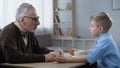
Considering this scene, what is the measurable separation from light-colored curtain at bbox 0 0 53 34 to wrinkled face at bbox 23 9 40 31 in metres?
3.96

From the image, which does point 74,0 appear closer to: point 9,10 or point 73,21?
point 73,21

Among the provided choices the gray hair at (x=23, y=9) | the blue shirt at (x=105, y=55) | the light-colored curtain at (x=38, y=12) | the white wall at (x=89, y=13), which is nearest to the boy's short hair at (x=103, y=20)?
the blue shirt at (x=105, y=55)

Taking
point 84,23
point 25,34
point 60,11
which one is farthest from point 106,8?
point 25,34

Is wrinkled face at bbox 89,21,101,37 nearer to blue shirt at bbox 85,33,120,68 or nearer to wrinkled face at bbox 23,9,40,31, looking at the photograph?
blue shirt at bbox 85,33,120,68

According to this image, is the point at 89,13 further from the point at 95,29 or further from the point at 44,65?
the point at 44,65

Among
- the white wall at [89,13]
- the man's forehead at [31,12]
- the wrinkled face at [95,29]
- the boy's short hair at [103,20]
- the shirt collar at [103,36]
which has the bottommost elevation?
the white wall at [89,13]

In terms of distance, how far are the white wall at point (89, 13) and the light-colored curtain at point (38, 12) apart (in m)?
0.68

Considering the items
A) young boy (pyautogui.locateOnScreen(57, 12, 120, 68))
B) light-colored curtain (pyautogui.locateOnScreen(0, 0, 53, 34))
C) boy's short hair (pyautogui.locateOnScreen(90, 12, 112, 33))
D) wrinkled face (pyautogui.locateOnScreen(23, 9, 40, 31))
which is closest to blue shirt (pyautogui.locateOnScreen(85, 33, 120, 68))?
young boy (pyautogui.locateOnScreen(57, 12, 120, 68))

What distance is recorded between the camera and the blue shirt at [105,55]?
2.24 m

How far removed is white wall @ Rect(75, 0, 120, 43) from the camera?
6062 mm

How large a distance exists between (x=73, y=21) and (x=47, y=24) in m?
0.65

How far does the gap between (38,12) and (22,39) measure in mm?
4162

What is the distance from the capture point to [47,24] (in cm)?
661

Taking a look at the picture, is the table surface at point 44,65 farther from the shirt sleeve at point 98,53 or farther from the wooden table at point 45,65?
the shirt sleeve at point 98,53
